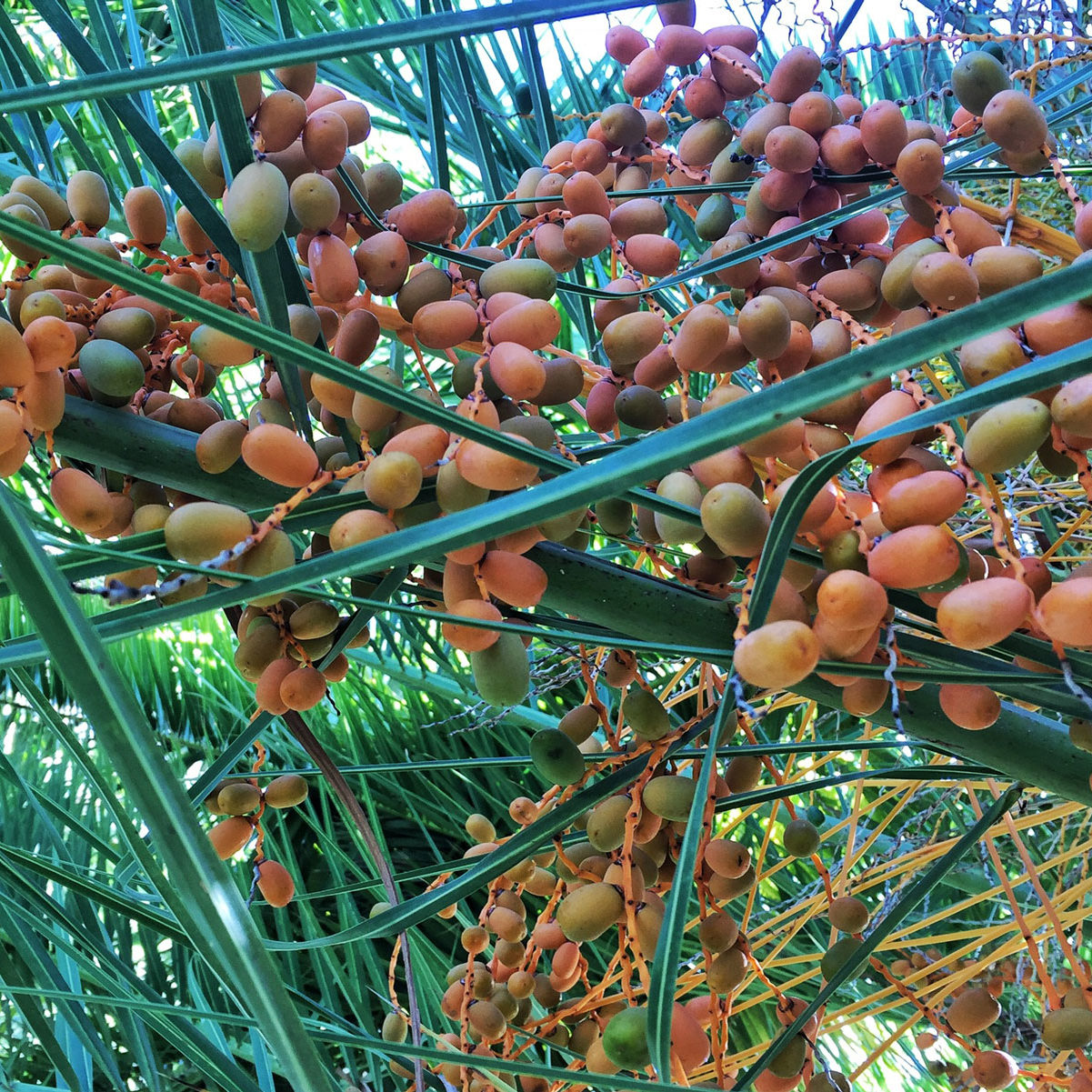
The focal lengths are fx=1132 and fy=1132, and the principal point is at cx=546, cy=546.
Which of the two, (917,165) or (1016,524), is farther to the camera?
(1016,524)

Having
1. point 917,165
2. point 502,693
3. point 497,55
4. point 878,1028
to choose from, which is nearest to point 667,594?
point 502,693

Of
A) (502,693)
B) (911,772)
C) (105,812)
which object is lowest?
(105,812)

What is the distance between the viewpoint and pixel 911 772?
1.65 ft

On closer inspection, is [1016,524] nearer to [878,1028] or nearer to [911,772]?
[911,772]

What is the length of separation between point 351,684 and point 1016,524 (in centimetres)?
75

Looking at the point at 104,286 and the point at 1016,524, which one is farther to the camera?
the point at 1016,524

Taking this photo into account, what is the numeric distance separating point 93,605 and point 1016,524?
1.20 meters

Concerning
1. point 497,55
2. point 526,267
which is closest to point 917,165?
point 526,267

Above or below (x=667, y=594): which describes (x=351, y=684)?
below

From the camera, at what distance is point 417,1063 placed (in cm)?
54

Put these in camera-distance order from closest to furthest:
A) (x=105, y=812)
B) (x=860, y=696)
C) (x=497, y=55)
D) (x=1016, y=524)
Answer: (x=860, y=696)
(x=1016, y=524)
(x=497, y=55)
(x=105, y=812)

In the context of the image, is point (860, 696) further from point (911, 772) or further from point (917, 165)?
point (917, 165)

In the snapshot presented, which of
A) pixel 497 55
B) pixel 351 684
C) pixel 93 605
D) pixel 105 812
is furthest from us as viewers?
pixel 93 605

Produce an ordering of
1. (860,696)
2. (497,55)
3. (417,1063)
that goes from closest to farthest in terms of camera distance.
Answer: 1. (860,696)
2. (417,1063)
3. (497,55)
